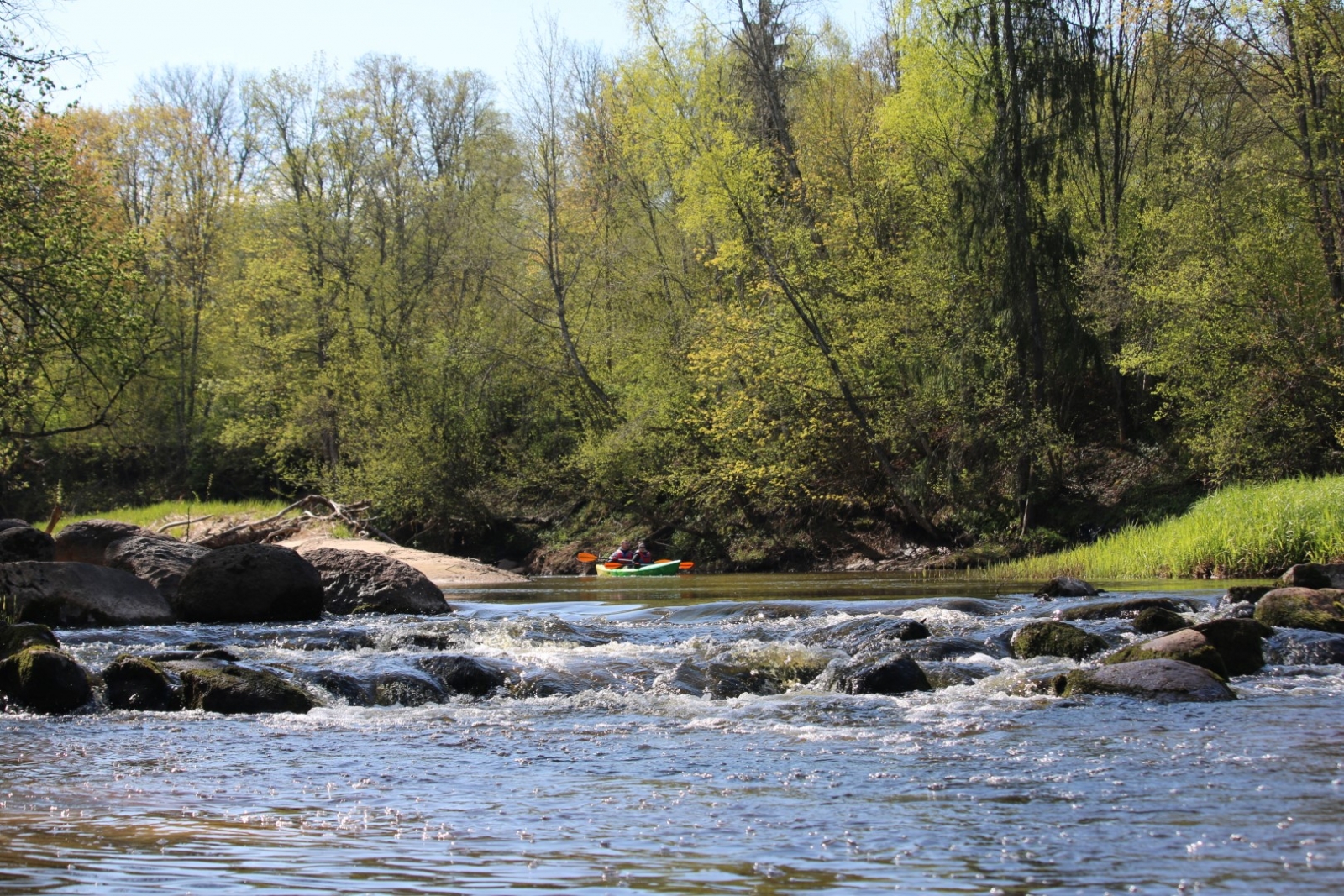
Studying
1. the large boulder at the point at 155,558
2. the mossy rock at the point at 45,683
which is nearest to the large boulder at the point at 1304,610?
the mossy rock at the point at 45,683

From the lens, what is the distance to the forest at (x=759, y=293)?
68.9 feet

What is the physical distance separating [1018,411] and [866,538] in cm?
514

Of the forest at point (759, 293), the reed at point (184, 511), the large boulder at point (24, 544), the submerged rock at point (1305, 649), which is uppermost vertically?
the forest at point (759, 293)

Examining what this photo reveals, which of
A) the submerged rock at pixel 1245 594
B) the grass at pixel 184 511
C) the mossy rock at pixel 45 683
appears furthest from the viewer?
the grass at pixel 184 511

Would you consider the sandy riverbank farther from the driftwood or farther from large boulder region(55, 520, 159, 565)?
large boulder region(55, 520, 159, 565)

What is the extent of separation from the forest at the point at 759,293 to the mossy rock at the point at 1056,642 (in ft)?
36.7

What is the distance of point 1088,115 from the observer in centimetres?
2403

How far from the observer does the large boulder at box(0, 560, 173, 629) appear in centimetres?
1284

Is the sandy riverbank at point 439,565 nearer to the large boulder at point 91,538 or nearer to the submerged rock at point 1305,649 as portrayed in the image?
the large boulder at point 91,538

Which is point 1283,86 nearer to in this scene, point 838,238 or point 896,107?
point 896,107

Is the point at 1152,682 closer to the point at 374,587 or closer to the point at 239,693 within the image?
the point at 239,693

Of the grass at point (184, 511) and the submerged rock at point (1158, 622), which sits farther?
the grass at point (184, 511)

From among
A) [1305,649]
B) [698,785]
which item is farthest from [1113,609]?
[698,785]

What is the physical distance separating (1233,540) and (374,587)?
41.2ft
